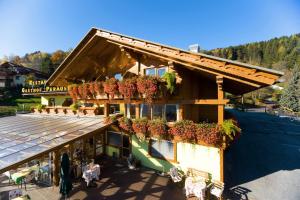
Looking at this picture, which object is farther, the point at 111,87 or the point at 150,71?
the point at 150,71

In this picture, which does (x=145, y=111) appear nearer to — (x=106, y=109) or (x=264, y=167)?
(x=106, y=109)

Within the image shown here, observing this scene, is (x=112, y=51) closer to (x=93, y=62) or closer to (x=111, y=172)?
(x=93, y=62)

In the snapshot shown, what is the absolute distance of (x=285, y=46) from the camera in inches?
3974

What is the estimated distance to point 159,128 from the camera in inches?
534

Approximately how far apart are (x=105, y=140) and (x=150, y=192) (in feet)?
26.2

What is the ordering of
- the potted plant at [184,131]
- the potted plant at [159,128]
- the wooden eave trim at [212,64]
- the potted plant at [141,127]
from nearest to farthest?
1. the wooden eave trim at [212,64]
2. the potted plant at [184,131]
3. the potted plant at [159,128]
4. the potted plant at [141,127]

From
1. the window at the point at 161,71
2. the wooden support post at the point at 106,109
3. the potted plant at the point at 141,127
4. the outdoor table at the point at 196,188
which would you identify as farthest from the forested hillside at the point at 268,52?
the outdoor table at the point at 196,188

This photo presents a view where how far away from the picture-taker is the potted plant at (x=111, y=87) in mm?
14781

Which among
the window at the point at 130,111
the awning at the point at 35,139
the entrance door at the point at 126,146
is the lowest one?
the entrance door at the point at 126,146

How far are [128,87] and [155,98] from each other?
2.00m

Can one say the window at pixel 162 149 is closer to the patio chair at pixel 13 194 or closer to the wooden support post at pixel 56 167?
the wooden support post at pixel 56 167

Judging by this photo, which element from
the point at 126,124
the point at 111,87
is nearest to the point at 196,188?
the point at 126,124

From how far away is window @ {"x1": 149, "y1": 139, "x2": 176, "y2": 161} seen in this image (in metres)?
14.6

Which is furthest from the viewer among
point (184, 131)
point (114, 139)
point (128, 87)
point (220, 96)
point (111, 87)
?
point (114, 139)
